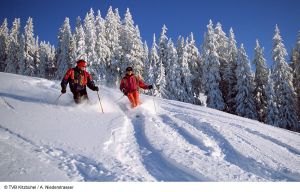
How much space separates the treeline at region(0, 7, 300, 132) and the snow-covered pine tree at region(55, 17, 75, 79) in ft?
3.29

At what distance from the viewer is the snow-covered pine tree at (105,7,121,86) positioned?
34406 millimetres

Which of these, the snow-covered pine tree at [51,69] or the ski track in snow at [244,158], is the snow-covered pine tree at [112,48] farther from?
the ski track in snow at [244,158]

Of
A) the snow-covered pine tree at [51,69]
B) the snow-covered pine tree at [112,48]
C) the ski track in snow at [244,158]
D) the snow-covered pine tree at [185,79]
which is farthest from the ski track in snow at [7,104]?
the snow-covered pine tree at [51,69]

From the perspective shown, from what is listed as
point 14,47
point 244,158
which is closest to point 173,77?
point 14,47

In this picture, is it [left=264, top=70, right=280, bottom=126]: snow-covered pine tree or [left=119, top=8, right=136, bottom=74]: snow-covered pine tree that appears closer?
[left=264, top=70, right=280, bottom=126]: snow-covered pine tree

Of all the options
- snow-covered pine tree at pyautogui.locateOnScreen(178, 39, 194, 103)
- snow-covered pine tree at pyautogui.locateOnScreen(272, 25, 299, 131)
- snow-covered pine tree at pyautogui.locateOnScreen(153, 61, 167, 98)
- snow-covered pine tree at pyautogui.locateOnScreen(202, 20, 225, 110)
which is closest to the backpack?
snow-covered pine tree at pyautogui.locateOnScreen(272, 25, 299, 131)

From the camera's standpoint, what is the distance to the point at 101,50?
3431 centimetres

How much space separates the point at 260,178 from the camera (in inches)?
222

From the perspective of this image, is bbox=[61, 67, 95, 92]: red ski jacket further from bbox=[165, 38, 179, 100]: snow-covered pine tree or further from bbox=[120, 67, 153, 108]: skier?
bbox=[165, 38, 179, 100]: snow-covered pine tree

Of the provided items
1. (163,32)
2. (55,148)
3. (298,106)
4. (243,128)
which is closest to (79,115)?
(55,148)

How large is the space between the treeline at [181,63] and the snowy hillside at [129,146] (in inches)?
785

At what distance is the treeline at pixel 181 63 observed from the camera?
1162 inches

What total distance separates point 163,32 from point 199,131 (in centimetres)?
3028

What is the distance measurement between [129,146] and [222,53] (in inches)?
1191
